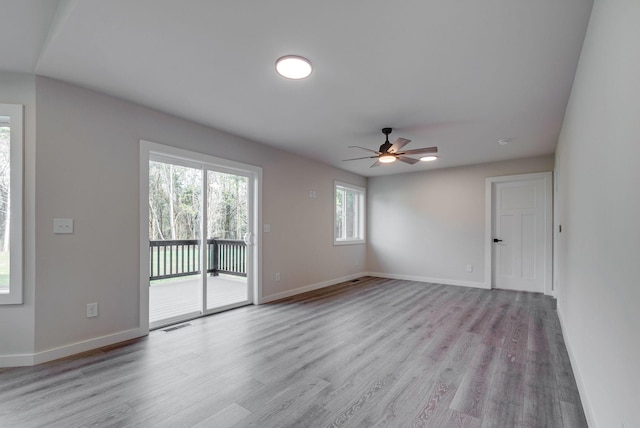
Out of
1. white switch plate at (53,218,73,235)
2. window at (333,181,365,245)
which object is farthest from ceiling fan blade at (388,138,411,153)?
white switch plate at (53,218,73,235)

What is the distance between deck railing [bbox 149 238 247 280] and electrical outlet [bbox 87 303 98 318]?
58 centimetres

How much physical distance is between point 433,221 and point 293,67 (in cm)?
496

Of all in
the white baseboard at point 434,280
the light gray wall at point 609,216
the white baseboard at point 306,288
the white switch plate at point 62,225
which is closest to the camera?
the light gray wall at point 609,216

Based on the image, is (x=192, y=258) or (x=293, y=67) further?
(x=192, y=258)

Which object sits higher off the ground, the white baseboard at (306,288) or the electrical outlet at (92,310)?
the electrical outlet at (92,310)

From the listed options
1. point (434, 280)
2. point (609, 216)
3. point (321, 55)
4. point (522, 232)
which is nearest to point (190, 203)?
point (321, 55)

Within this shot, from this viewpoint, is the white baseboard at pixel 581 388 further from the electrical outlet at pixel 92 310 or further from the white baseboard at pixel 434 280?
the electrical outlet at pixel 92 310

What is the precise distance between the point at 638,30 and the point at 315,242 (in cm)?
499

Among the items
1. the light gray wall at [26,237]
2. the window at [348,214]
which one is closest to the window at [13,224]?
the light gray wall at [26,237]

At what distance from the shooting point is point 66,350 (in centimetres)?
275

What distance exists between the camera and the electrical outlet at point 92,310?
2904mm

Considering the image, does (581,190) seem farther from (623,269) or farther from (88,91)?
(88,91)

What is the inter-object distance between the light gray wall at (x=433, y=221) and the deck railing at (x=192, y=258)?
3.65 meters

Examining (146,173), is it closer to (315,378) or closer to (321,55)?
(321,55)
